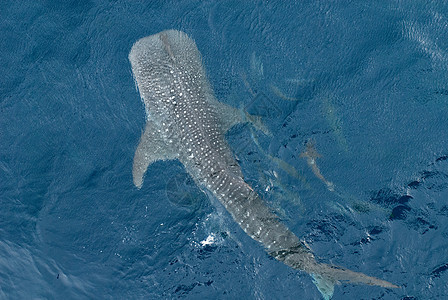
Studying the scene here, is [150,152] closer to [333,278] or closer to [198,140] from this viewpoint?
[198,140]

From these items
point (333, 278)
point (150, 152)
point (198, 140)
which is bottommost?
point (150, 152)

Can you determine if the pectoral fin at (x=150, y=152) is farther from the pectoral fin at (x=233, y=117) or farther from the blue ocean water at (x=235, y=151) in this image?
the pectoral fin at (x=233, y=117)

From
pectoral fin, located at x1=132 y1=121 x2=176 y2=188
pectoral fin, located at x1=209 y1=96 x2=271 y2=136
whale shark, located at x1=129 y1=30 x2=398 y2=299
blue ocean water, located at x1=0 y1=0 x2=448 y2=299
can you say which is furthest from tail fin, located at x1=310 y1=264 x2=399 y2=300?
pectoral fin, located at x1=132 y1=121 x2=176 y2=188

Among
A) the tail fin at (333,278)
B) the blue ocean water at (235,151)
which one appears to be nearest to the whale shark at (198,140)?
the tail fin at (333,278)

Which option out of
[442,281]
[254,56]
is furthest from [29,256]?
[442,281]

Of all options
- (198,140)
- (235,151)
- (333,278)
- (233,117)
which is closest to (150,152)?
(198,140)

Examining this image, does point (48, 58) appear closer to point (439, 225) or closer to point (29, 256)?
point (29, 256)

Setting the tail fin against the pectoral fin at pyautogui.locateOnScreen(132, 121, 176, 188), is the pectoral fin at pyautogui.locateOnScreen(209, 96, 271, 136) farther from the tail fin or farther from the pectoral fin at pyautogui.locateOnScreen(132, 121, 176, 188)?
the tail fin
